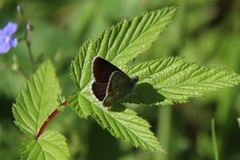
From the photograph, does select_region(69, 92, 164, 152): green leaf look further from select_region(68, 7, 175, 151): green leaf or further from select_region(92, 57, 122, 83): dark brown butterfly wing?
select_region(92, 57, 122, 83): dark brown butterfly wing

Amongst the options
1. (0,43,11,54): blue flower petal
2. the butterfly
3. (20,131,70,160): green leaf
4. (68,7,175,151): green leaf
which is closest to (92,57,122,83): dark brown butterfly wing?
the butterfly

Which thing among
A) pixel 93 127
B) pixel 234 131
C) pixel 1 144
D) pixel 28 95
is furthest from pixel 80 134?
pixel 28 95

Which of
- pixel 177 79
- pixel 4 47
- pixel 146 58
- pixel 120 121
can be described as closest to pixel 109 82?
pixel 120 121

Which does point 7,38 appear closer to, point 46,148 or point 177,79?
point 46,148

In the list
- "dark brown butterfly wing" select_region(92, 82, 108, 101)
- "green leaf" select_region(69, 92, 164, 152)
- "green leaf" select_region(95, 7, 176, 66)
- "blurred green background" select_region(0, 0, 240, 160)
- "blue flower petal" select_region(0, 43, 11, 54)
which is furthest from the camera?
"blurred green background" select_region(0, 0, 240, 160)

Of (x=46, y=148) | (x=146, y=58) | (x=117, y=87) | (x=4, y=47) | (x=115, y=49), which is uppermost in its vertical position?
(x=146, y=58)

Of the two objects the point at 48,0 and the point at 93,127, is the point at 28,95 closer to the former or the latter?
the point at 93,127

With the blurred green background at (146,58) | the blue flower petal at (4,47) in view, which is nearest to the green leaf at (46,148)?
the blue flower petal at (4,47)
